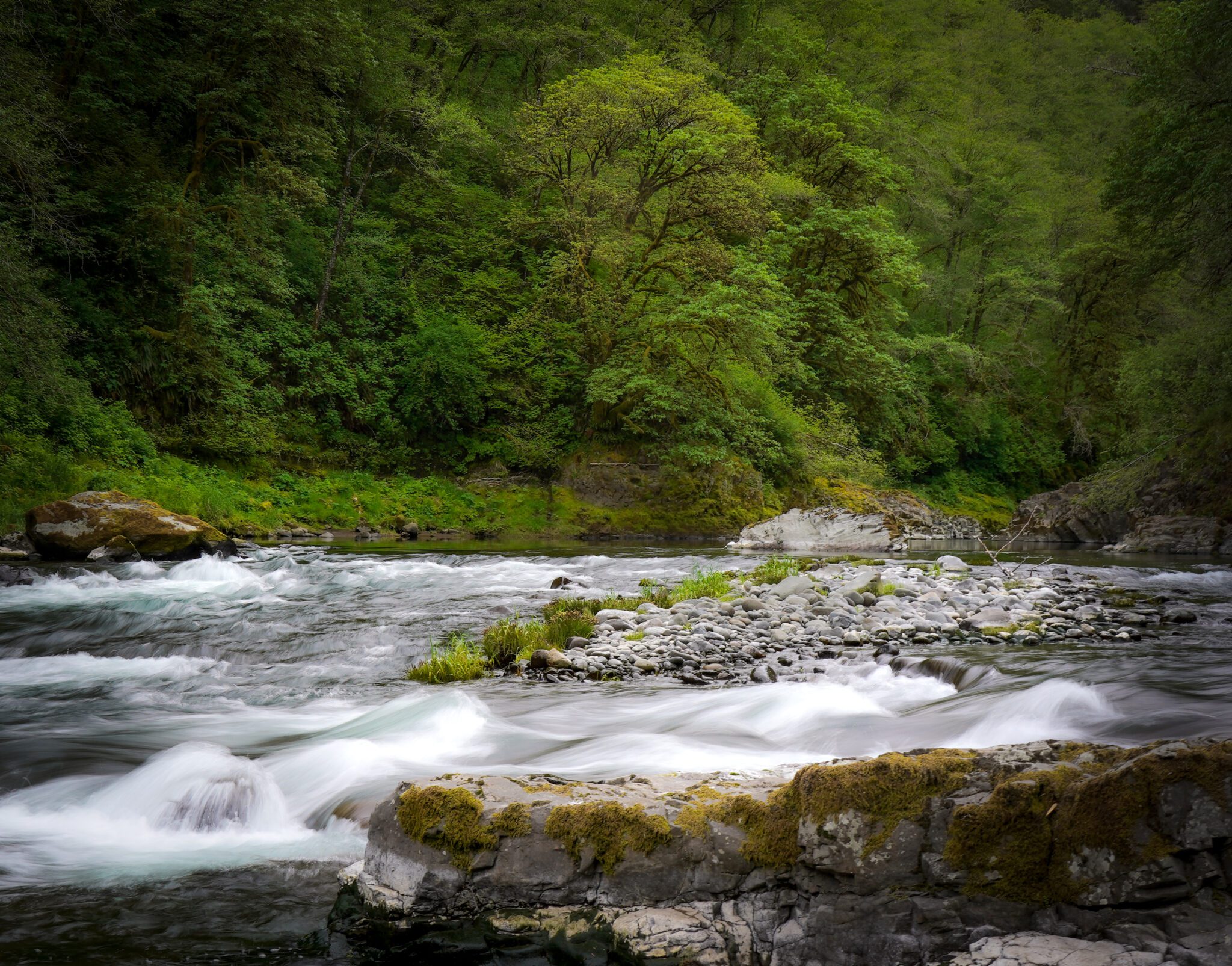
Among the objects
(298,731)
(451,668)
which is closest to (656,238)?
(451,668)

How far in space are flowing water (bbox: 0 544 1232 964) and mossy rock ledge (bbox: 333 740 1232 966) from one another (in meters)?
0.60

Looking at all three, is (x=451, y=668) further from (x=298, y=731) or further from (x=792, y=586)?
(x=792, y=586)

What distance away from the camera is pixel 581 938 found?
2.83 metres

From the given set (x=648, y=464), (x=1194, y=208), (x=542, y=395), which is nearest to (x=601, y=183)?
(x=542, y=395)

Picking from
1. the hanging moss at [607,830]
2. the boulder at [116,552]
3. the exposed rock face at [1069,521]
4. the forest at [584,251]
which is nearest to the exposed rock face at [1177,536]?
the forest at [584,251]

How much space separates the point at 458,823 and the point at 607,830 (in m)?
0.58

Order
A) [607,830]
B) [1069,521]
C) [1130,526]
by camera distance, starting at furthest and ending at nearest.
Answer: [1069,521] < [1130,526] < [607,830]

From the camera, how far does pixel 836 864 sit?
267 cm

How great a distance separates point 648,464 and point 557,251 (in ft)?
25.3

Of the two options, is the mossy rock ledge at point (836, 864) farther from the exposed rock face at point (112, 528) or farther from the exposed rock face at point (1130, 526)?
the exposed rock face at point (1130, 526)

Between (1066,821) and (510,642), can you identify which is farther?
(510,642)

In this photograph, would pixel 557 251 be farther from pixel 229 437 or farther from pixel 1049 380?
pixel 1049 380

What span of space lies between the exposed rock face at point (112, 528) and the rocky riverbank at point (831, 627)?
902cm

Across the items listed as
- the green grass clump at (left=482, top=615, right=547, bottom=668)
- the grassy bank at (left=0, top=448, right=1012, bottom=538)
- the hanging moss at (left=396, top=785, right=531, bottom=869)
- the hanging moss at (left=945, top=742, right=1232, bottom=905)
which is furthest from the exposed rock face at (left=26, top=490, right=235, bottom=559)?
the hanging moss at (left=945, top=742, right=1232, bottom=905)
